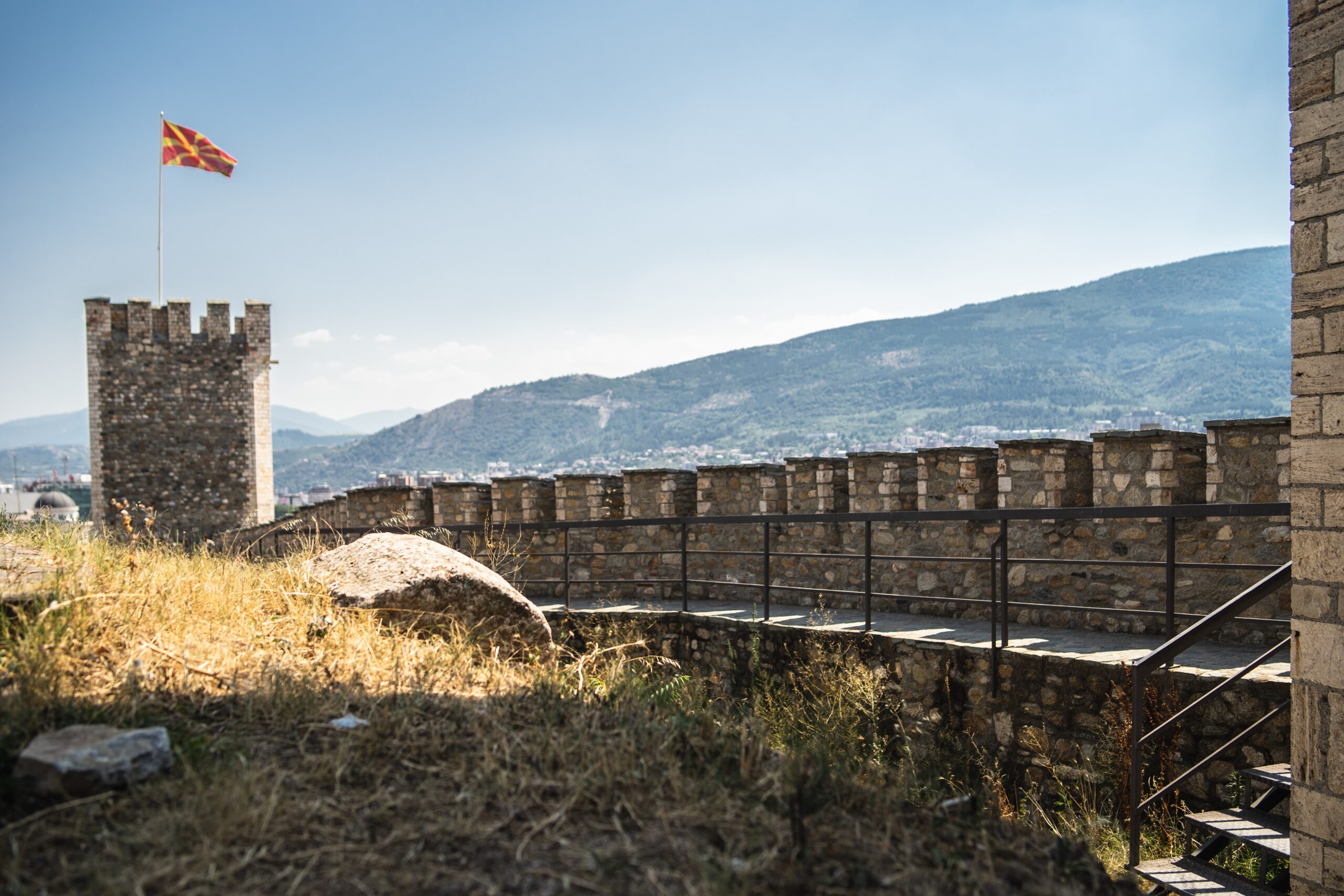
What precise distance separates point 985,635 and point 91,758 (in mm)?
6195

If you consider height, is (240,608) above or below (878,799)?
above

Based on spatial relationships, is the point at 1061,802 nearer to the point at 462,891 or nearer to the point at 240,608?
the point at 462,891

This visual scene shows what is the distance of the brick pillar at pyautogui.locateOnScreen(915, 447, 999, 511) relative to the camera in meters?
8.47

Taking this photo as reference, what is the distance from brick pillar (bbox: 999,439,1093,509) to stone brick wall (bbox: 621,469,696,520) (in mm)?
3872

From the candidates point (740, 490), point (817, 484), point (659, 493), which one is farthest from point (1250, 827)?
point (659, 493)

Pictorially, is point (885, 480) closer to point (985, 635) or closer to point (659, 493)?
point (985, 635)

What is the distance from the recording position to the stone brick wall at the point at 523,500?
37.9 feet

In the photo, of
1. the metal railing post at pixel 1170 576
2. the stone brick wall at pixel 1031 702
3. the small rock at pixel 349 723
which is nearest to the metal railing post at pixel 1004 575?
the stone brick wall at pixel 1031 702

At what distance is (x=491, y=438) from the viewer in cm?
11775

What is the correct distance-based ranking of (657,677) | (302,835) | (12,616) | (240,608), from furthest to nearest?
(657,677) < (240,608) < (12,616) < (302,835)

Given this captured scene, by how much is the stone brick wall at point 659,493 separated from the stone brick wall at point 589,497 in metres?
0.31

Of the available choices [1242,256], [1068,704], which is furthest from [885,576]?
[1242,256]

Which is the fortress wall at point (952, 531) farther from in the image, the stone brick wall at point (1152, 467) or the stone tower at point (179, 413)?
the stone tower at point (179, 413)

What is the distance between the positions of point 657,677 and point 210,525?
24356 mm
